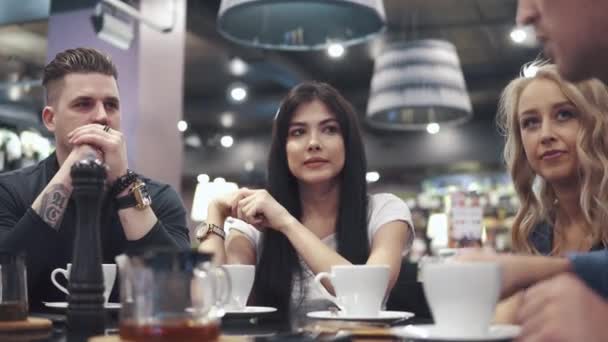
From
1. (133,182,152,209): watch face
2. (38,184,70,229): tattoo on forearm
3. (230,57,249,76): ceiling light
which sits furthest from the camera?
(230,57,249,76): ceiling light

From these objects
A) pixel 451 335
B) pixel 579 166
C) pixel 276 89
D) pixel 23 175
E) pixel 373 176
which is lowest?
pixel 451 335

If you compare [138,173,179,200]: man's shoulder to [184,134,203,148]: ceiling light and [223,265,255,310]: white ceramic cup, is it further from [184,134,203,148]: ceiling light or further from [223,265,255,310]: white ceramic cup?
[184,134,203,148]: ceiling light

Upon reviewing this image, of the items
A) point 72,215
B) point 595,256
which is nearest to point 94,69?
point 72,215

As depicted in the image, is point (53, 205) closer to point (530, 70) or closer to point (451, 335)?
point (451, 335)

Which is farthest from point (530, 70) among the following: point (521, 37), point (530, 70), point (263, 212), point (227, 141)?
point (227, 141)

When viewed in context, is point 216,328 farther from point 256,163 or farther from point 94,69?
point 256,163

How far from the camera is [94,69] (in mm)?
2332

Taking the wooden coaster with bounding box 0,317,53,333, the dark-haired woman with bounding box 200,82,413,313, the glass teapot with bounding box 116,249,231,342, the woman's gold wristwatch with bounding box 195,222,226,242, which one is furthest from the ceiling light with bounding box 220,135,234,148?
the glass teapot with bounding box 116,249,231,342

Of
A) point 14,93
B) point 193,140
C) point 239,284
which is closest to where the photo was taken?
point 239,284

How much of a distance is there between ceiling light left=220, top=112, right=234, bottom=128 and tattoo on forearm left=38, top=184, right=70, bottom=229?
9.63 metres

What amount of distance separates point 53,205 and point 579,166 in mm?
1476

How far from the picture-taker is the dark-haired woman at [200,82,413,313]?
2051mm

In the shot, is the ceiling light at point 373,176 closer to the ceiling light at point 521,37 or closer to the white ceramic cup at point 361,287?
the ceiling light at point 521,37

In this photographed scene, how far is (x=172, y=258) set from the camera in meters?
0.91
